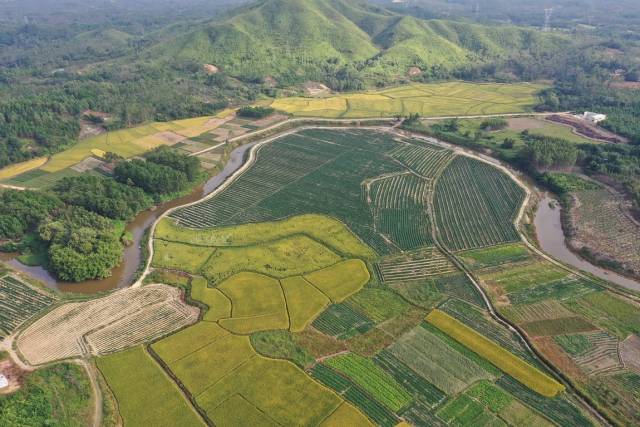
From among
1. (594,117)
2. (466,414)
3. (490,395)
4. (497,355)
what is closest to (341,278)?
(497,355)

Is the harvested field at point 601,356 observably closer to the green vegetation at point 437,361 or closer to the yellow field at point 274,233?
Result: the green vegetation at point 437,361

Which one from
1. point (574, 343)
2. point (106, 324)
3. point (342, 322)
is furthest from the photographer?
point (342, 322)

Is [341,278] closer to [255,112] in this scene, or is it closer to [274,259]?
[274,259]

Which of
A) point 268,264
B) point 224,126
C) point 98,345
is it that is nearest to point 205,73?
point 224,126

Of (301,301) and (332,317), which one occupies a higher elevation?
(301,301)

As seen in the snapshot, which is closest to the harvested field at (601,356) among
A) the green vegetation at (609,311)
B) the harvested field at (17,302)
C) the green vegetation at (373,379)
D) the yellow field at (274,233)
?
the green vegetation at (609,311)

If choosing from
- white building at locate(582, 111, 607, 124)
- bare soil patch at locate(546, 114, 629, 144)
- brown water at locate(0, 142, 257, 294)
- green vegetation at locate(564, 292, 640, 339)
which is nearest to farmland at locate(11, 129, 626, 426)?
green vegetation at locate(564, 292, 640, 339)
